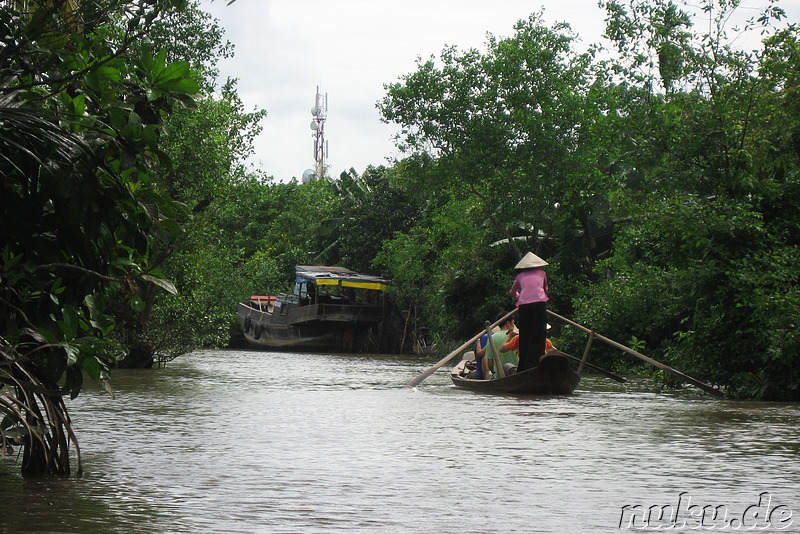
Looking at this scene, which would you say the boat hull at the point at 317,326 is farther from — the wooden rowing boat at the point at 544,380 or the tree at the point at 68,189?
the tree at the point at 68,189

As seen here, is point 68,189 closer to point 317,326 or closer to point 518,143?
point 518,143

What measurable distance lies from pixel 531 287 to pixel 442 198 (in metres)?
25.7

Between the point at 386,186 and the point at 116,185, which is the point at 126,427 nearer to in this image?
the point at 116,185

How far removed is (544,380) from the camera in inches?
639

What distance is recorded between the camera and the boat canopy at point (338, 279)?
4194 centimetres

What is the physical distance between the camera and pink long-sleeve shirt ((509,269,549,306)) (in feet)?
53.2

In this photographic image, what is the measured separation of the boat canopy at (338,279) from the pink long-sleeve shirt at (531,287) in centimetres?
2574

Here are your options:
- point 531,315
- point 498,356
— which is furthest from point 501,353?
point 531,315

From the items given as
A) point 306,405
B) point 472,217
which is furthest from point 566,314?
point 306,405

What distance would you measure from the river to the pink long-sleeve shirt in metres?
1.69

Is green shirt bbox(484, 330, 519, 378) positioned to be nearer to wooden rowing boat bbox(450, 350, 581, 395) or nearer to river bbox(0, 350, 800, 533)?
wooden rowing boat bbox(450, 350, 581, 395)

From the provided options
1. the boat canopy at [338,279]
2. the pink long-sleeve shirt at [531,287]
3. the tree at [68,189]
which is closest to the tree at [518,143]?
the boat canopy at [338,279]

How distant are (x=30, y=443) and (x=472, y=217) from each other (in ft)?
93.2

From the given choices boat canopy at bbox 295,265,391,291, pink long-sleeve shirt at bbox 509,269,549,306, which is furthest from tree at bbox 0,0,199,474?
boat canopy at bbox 295,265,391,291
